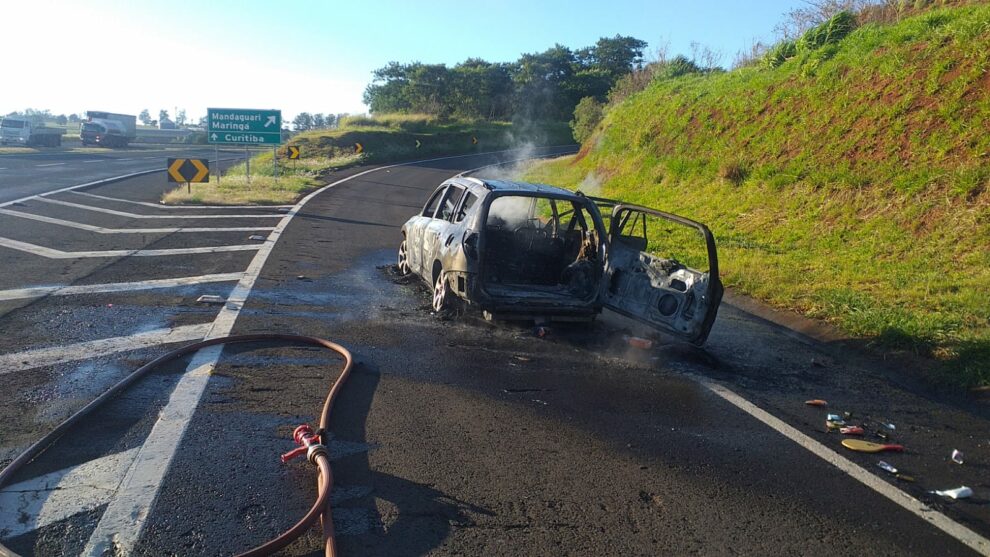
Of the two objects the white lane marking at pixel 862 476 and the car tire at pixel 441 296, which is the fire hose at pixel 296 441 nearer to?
the car tire at pixel 441 296

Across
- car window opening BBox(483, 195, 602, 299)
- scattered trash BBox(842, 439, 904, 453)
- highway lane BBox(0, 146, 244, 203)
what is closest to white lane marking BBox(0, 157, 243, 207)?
highway lane BBox(0, 146, 244, 203)

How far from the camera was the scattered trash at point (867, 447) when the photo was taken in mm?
5254

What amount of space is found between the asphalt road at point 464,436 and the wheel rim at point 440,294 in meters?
0.17

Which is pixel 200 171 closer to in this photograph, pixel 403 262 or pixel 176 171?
pixel 176 171

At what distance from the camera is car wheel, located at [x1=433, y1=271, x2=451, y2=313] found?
8117mm

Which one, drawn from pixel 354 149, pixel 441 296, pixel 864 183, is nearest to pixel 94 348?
pixel 441 296

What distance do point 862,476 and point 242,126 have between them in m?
24.4

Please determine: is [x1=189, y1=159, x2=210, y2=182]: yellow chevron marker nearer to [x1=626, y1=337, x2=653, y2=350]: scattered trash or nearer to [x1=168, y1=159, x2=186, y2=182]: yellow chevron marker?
[x1=168, y1=159, x2=186, y2=182]: yellow chevron marker

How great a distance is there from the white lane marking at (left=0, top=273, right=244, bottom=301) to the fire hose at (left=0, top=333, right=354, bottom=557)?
2742 millimetres

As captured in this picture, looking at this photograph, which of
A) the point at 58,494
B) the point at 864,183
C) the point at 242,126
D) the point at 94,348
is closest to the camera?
the point at 58,494

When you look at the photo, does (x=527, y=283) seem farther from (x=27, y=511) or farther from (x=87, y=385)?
(x=27, y=511)

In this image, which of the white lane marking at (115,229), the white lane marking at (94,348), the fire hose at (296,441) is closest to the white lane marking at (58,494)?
the fire hose at (296,441)

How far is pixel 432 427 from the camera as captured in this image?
5.18m

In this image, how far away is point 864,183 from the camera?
39.1 feet
